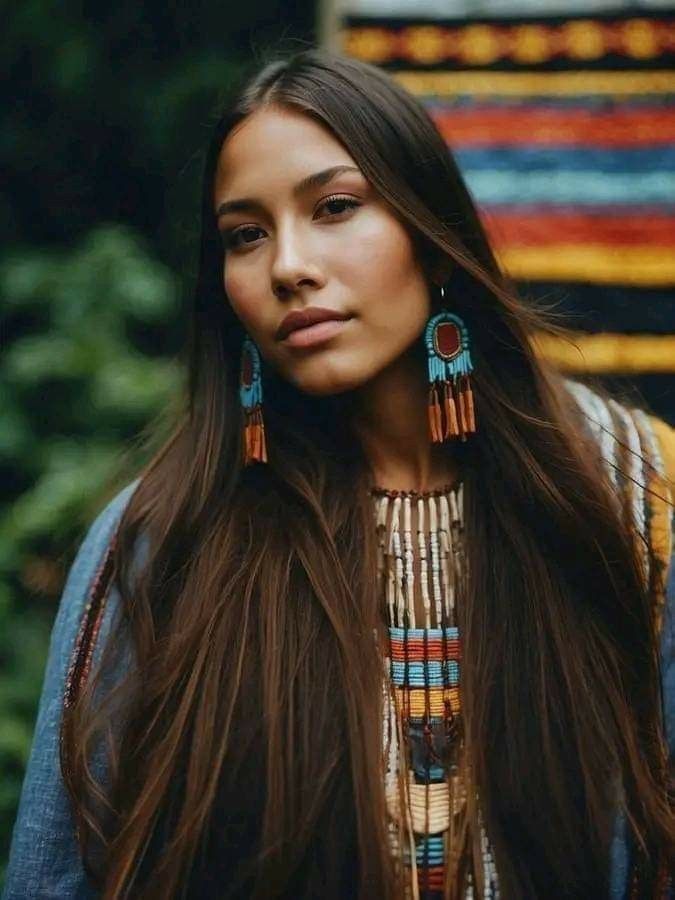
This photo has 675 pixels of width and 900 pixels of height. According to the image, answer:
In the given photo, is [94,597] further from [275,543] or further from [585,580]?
[585,580]

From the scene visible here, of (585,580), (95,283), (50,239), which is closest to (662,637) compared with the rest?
(585,580)

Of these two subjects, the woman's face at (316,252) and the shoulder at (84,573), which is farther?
the shoulder at (84,573)

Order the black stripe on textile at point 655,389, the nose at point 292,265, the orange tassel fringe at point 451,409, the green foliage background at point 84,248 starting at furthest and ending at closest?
the green foliage background at point 84,248
the black stripe on textile at point 655,389
the orange tassel fringe at point 451,409
the nose at point 292,265

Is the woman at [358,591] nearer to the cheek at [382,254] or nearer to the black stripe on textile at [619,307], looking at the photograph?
the cheek at [382,254]

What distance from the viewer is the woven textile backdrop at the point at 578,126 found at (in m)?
2.12

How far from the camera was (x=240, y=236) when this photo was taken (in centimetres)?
143

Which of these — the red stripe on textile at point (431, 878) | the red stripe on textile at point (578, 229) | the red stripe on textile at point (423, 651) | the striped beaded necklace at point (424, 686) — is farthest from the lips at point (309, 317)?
the red stripe on textile at point (578, 229)

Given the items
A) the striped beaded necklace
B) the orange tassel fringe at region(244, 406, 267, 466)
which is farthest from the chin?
the striped beaded necklace

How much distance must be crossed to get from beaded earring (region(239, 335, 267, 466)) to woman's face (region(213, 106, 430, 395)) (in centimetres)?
8

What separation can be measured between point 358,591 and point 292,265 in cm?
43

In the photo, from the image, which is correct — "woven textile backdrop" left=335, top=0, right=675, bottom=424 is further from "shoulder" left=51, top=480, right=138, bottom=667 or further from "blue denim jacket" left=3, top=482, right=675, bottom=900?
"shoulder" left=51, top=480, right=138, bottom=667

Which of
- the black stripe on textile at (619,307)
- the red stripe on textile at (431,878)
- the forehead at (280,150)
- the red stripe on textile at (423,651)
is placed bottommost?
the red stripe on textile at (431,878)

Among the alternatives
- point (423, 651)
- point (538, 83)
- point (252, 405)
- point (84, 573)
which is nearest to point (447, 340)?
point (252, 405)

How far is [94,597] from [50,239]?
145cm
